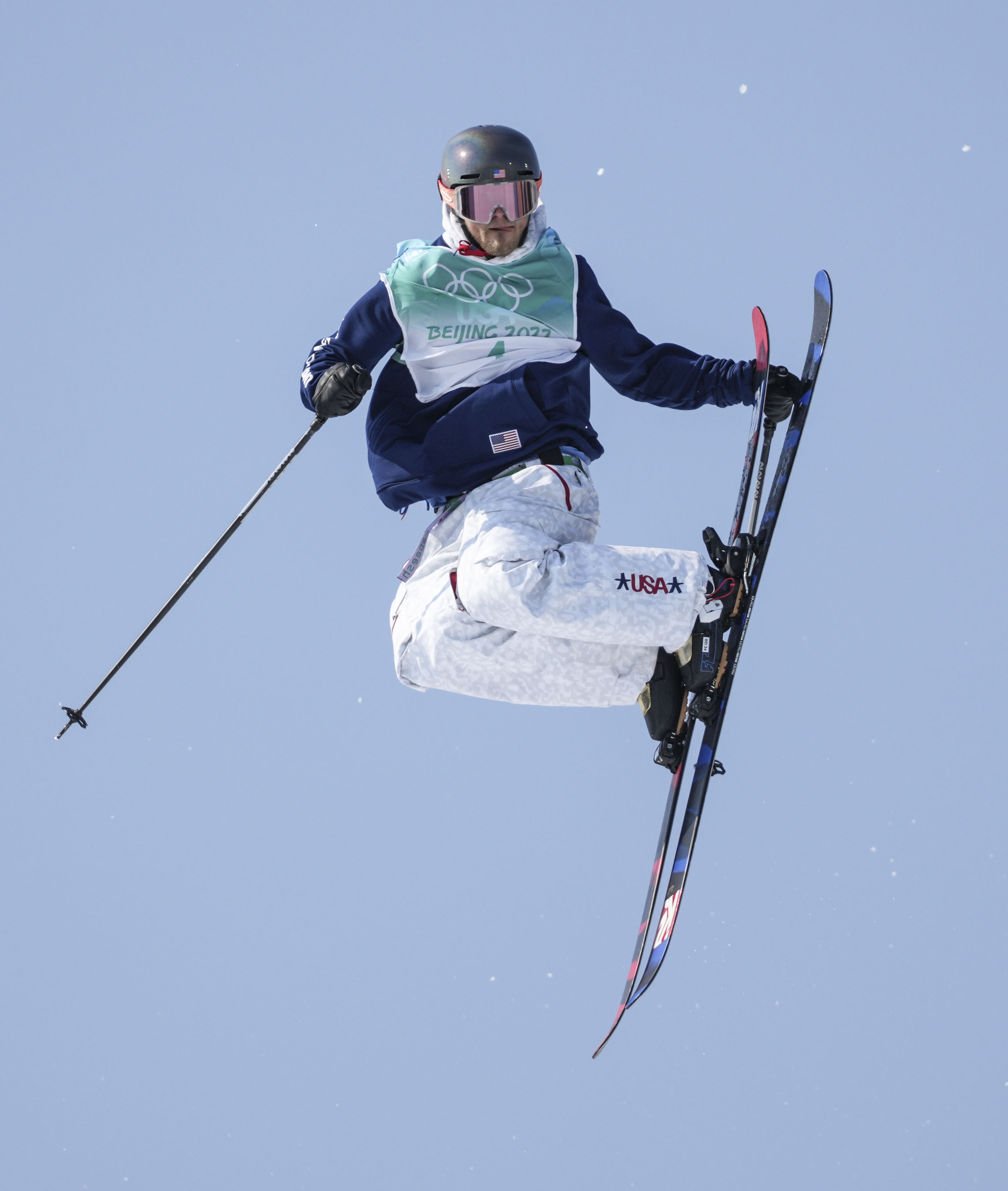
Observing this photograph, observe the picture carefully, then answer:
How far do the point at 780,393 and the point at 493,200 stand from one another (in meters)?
0.81

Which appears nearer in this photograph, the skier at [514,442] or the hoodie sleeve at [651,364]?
the skier at [514,442]

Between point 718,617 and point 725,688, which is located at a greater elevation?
point 718,617

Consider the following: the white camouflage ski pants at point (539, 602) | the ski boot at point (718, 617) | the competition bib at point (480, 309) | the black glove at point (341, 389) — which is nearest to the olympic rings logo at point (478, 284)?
the competition bib at point (480, 309)

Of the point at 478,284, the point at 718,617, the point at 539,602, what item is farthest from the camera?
the point at 478,284

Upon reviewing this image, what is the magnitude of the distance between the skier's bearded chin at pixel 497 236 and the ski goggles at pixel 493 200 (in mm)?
32

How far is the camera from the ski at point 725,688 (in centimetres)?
420

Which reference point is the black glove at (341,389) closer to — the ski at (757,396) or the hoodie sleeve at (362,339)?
the hoodie sleeve at (362,339)

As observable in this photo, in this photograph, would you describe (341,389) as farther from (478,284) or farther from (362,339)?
(478,284)

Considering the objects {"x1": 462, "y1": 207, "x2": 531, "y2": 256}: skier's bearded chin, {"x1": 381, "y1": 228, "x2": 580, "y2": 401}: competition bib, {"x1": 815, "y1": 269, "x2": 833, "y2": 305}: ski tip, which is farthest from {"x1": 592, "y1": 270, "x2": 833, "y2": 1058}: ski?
{"x1": 462, "y1": 207, "x2": 531, "y2": 256}: skier's bearded chin

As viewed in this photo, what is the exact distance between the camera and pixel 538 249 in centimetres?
415

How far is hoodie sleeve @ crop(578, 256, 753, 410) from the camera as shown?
418cm

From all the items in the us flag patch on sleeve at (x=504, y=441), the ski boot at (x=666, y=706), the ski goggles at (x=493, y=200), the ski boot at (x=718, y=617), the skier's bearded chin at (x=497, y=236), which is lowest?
the ski boot at (x=666, y=706)

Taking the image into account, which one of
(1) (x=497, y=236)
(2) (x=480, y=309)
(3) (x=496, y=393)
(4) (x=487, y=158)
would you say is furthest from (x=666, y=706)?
(4) (x=487, y=158)

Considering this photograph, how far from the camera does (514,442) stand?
163 inches
